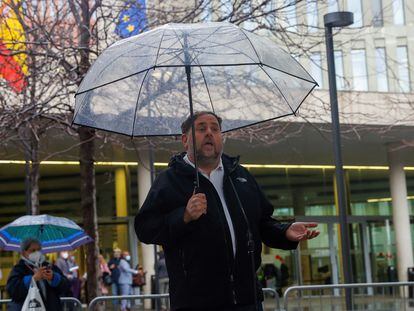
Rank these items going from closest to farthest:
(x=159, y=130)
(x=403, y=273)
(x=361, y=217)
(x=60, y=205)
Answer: (x=159, y=130), (x=60, y=205), (x=403, y=273), (x=361, y=217)

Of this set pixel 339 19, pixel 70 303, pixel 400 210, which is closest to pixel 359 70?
pixel 400 210

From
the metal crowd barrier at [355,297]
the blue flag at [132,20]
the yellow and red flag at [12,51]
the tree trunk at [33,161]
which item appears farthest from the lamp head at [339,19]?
the tree trunk at [33,161]

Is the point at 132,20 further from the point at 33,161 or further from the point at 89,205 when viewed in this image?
the point at 33,161

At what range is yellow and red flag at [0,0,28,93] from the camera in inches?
530

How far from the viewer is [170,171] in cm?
510

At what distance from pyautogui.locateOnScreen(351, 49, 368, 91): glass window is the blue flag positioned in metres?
17.7

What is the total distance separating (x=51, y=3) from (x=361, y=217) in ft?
72.9

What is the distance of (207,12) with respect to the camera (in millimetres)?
13969

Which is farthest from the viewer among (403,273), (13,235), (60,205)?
Result: (403,273)

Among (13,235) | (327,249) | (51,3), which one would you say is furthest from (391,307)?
(327,249)

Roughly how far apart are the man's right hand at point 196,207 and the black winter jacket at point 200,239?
0.32 ft

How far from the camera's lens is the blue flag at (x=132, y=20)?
45.0 feet

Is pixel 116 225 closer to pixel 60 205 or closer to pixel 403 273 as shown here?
pixel 60 205

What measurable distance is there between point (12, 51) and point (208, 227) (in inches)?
346
